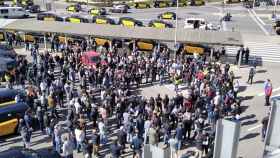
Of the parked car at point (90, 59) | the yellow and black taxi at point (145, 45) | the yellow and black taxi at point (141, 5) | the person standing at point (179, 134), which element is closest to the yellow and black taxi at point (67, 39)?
the yellow and black taxi at point (145, 45)

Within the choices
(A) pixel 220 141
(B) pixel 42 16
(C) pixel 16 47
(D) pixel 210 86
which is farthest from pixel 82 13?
(A) pixel 220 141

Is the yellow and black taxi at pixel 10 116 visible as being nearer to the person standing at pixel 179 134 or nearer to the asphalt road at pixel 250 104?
the asphalt road at pixel 250 104

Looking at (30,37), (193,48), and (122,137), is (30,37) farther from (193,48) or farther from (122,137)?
(122,137)

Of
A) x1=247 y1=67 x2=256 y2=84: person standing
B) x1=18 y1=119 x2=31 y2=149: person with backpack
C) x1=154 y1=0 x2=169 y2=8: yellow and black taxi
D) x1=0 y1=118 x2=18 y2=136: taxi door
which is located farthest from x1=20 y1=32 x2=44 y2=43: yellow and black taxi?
x1=154 y1=0 x2=169 y2=8: yellow and black taxi

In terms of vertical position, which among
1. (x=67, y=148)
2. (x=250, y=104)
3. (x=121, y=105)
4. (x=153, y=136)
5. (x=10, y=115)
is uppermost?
(x=121, y=105)

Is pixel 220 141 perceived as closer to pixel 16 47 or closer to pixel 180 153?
pixel 180 153

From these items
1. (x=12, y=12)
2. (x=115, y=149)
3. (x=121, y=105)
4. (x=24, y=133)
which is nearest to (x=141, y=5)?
(x=12, y=12)
